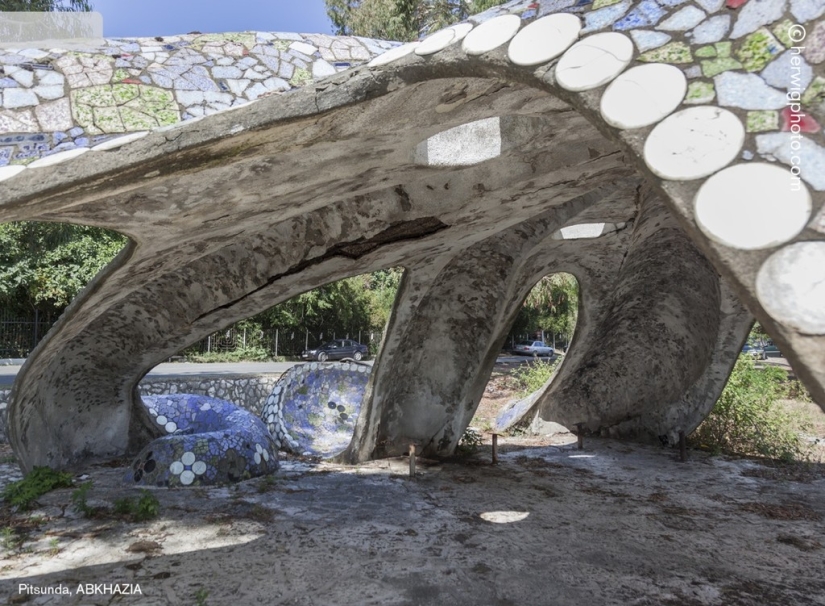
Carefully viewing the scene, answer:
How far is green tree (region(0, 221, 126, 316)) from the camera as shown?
1580cm

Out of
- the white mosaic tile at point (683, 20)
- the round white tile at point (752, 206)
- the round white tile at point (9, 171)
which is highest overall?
the white mosaic tile at point (683, 20)

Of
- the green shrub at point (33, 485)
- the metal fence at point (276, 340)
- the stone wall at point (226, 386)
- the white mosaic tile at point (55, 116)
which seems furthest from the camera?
the metal fence at point (276, 340)

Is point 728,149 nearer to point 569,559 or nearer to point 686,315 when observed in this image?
point 569,559

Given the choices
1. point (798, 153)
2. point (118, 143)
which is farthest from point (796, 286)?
point (118, 143)

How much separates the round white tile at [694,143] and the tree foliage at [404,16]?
15.6 meters

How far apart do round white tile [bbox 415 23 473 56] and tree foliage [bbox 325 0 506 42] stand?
1469cm

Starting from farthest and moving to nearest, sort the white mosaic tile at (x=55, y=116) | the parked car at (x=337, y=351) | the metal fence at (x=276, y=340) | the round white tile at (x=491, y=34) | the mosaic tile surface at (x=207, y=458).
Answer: the parked car at (x=337, y=351)
the metal fence at (x=276, y=340)
the mosaic tile surface at (x=207, y=458)
the white mosaic tile at (x=55, y=116)
the round white tile at (x=491, y=34)

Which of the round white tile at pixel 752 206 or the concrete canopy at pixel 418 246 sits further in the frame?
the concrete canopy at pixel 418 246

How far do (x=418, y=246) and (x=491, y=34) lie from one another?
9.37 ft

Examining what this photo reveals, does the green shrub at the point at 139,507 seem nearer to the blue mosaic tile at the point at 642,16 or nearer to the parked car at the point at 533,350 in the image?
the blue mosaic tile at the point at 642,16

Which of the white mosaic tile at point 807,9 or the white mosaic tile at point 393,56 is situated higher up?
the white mosaic tile at point 393,56

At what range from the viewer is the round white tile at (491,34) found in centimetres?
239

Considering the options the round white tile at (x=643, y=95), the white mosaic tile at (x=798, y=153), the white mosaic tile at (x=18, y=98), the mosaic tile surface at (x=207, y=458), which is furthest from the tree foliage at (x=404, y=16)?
the white mosaic tile at (x=798, y=153)

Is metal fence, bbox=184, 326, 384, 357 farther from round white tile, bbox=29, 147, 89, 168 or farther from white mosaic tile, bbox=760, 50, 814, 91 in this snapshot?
white mosaic tile, bbox=760, 50, 814, 91
